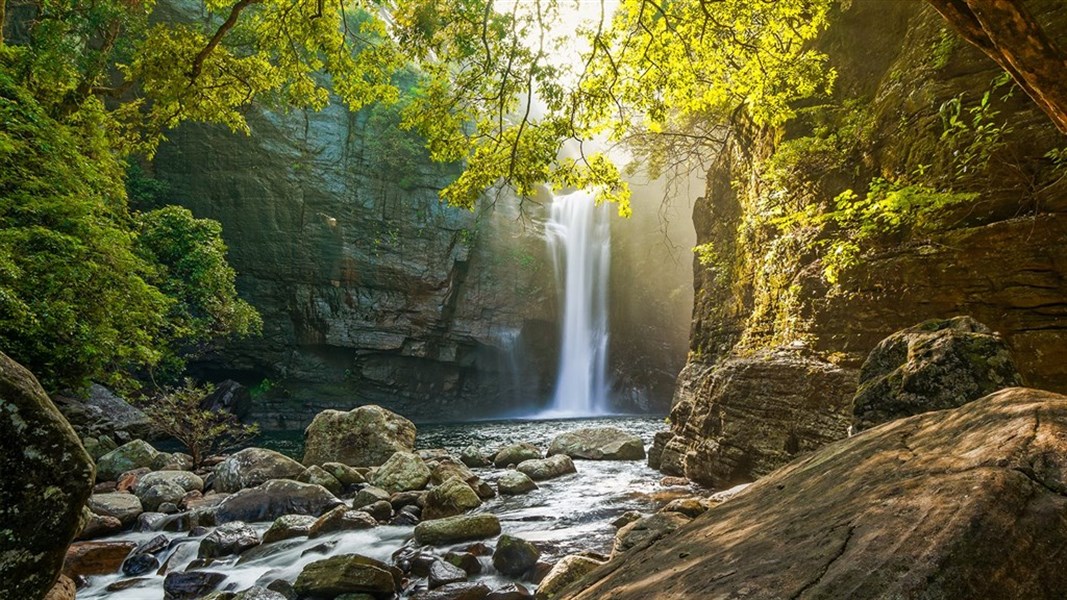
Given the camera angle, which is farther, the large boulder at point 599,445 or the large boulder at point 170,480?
the large boulder at point 599,445

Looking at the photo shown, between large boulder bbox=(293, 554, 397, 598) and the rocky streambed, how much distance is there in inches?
0.5

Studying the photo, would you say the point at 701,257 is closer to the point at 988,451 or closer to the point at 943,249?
the point at 943,249

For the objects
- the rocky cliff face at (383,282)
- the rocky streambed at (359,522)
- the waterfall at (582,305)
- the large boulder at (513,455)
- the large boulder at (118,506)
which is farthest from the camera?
the waterfall at (582,305)

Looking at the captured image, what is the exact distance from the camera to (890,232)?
5.96 meters

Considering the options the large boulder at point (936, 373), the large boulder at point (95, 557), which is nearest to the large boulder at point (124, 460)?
Result: the large boulder at point (95, 557)

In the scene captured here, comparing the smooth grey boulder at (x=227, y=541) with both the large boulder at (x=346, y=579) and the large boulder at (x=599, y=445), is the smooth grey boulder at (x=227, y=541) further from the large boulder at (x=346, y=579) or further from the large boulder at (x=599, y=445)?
the large boulder at (x=599, y=445)

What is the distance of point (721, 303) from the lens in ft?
34.2

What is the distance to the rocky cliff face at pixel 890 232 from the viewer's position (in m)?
4.61

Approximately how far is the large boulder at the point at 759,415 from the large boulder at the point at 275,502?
254 inches

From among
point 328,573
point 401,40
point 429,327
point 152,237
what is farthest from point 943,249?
point 429,327

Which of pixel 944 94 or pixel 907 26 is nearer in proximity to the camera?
pixel 944 94

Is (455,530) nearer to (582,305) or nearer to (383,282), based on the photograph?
(383,282)

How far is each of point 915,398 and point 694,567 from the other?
2.89m

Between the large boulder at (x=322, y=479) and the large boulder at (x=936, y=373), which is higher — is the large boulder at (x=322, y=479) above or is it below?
below
